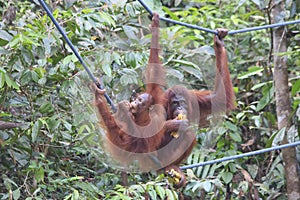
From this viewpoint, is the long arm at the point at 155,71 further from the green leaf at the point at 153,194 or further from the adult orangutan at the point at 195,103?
the green leaf at the point at 153,194

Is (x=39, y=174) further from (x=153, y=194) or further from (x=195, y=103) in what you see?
(x=195, y=103)

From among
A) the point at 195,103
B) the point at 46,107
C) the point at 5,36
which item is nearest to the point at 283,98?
the point at 195,103

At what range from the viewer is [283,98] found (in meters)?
4.49

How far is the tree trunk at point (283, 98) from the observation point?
4395 mm

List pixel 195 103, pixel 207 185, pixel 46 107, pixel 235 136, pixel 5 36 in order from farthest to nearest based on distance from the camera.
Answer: pixel 235 136
pixel 207 185
pixel 195 103
pixel 46 107
pixel 5 36

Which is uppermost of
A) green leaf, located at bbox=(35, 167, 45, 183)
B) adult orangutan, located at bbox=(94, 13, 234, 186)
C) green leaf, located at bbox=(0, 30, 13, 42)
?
green leaf, located at bbox=(0, 30, 13, 42)

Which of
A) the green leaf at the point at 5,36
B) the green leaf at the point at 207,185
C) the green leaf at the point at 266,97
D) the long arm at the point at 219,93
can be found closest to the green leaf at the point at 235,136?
the green leaf at the point at 266,97

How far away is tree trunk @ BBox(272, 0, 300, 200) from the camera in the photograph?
4395mm

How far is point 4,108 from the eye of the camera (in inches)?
150

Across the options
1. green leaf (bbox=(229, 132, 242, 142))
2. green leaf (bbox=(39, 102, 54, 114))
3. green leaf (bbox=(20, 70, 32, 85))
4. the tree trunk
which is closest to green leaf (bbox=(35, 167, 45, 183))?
green leaf (bbox=(39, 102, 54, 114))

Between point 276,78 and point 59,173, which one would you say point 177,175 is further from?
point 276,78

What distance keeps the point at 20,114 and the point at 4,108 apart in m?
0.14

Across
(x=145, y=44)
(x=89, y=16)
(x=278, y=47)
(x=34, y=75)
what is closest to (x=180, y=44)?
(x=145, y=44)

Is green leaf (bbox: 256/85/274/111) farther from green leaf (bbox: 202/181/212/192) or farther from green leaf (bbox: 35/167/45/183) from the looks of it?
green leaf (bbox: 35/167/45/183)
